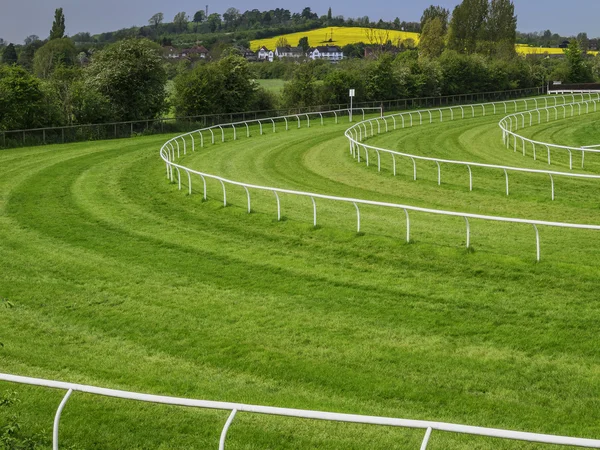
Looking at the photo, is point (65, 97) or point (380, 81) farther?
point (380, 81)

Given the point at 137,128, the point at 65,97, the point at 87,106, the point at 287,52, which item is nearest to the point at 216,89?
the point at 137,128

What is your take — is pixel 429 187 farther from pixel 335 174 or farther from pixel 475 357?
pixel 475 357

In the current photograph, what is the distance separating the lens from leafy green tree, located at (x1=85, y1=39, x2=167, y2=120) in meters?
46.6

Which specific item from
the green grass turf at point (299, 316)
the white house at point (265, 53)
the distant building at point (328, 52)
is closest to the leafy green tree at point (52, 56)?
the distant building at point (328, 52)

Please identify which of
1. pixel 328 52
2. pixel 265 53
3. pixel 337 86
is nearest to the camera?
pixel 337 86

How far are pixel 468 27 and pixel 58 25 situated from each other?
243ft

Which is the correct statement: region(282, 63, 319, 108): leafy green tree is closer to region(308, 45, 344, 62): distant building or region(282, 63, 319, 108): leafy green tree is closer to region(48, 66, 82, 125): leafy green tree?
region(48, 66, 82, 125): leafy green tree

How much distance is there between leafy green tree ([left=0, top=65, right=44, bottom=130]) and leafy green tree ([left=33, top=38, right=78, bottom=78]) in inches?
2174

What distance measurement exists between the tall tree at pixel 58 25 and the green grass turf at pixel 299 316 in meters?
127

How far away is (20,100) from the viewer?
133ft

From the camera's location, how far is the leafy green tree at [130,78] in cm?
4662

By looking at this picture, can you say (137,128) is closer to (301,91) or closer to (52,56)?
(301,91)

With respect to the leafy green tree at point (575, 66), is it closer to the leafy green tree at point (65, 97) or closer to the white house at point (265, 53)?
the leafy green tree at point (65, 97)

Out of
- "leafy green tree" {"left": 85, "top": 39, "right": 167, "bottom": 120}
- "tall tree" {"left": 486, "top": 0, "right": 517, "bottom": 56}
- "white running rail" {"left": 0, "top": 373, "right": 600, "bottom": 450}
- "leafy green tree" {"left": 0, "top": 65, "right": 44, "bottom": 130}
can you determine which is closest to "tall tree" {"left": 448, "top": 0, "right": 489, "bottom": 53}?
"tall tree" {"left": 486, "top": 0, "right": 517, "bottom": 56}
